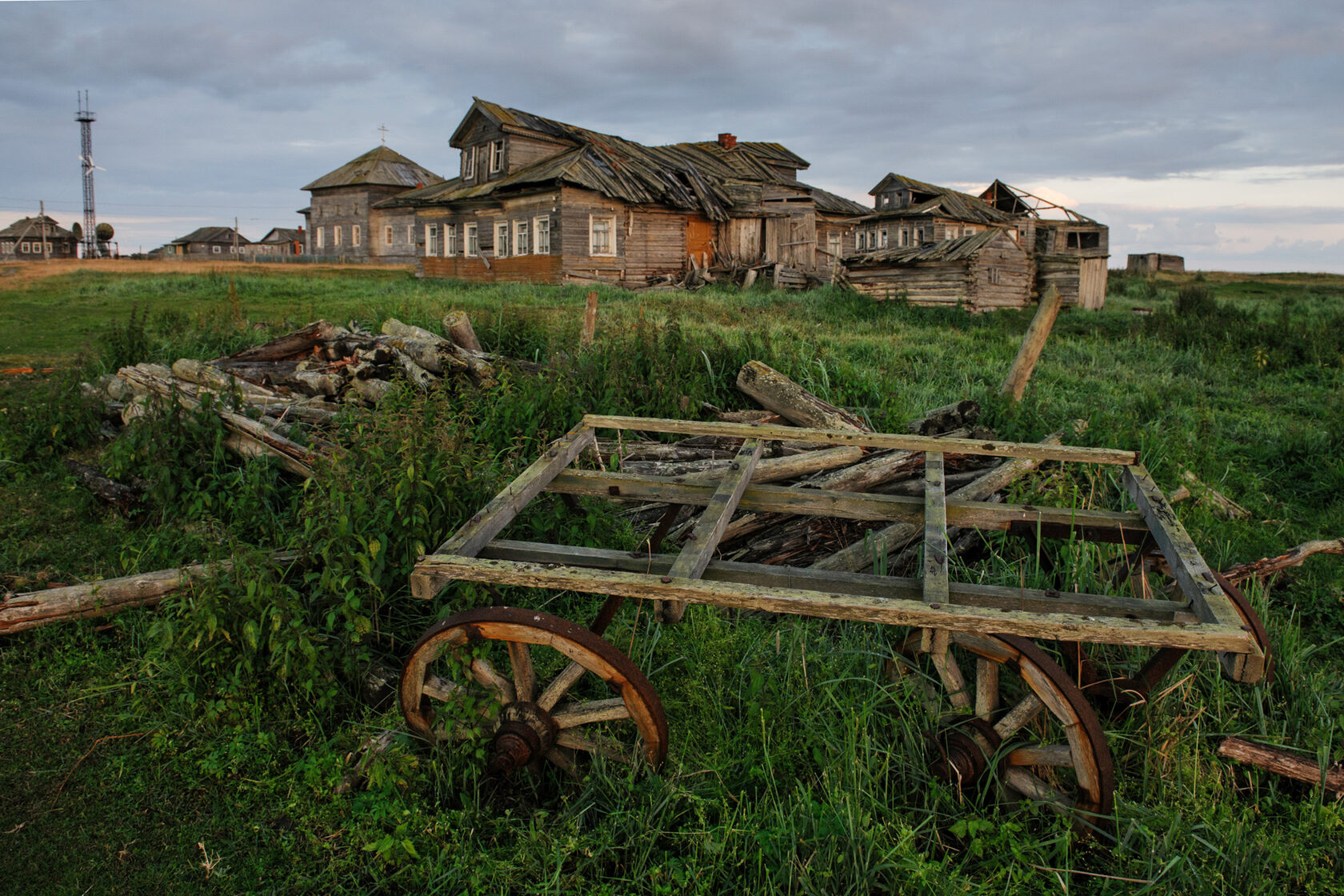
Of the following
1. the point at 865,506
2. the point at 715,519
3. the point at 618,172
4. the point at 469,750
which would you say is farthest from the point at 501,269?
the point at 469,750

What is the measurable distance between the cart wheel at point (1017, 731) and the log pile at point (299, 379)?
362 centimetres

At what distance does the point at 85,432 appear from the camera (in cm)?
658

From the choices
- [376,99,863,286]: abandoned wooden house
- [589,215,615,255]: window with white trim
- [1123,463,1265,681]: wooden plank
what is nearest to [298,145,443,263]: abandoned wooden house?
[376,99,863,286]: abandoned wooden house

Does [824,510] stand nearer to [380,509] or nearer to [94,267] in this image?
[380,509]

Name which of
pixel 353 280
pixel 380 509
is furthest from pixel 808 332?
pixel 353 280

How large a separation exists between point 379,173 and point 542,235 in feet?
85.7

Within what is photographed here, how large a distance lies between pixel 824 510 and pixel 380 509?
2.20 meters

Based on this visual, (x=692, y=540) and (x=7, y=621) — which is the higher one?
(x=692, y=540)

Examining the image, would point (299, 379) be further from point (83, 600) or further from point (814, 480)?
point (814, 480)

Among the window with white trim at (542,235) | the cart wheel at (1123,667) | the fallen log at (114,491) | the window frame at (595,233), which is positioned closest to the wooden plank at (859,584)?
the cart wheel at (1123,667)

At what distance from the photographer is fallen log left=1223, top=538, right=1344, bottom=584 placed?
4270 millimetres

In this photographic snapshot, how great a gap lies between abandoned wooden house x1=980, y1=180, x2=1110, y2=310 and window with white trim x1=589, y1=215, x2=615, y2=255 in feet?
39.3

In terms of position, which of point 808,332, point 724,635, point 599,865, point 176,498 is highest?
point 808,332

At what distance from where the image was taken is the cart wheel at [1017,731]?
2645 mm
